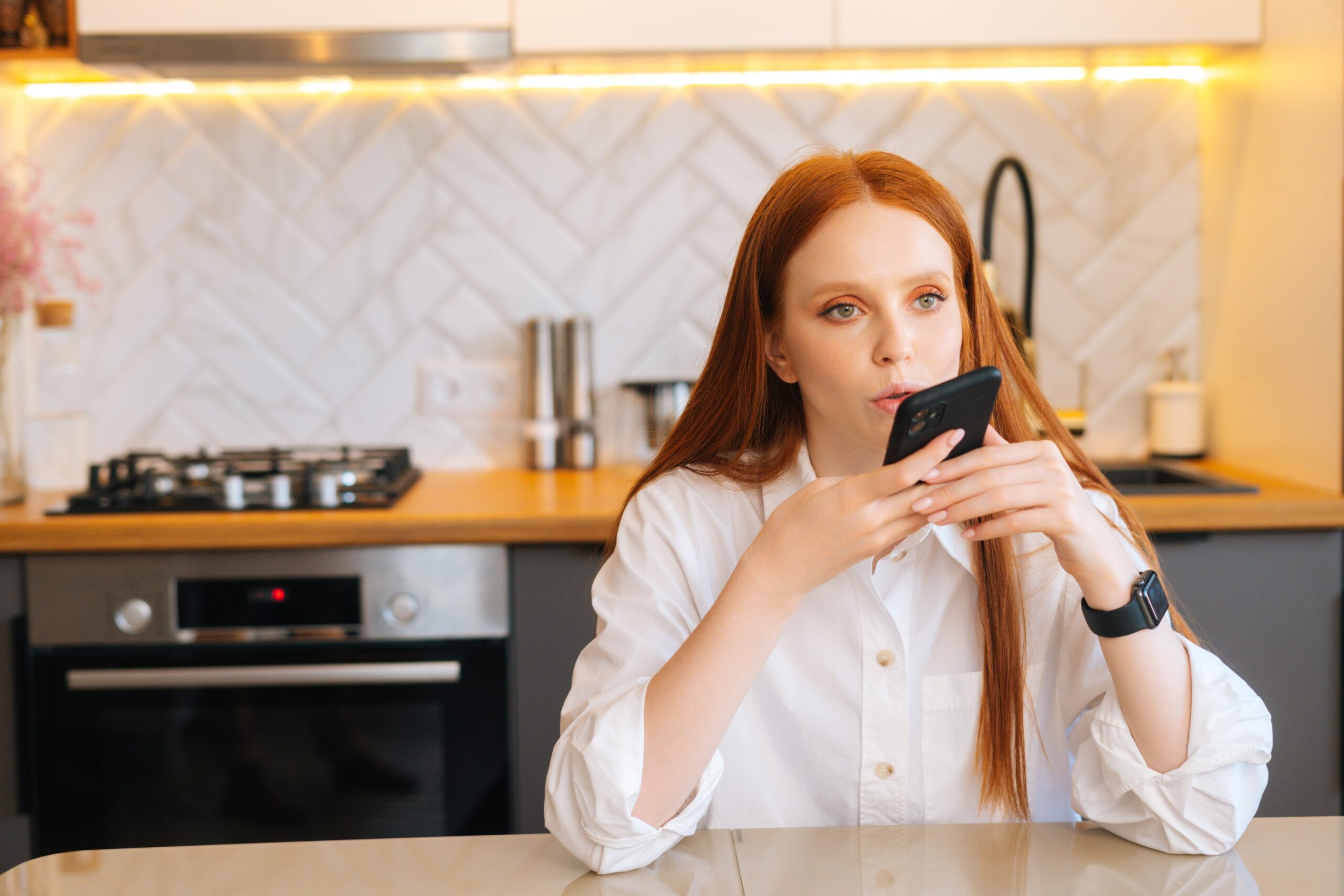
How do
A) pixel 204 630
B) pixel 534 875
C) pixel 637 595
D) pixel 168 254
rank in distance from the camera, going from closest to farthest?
pixel 534 875 → pixel 637 595 → pixel 204 630 → pixel 168 254

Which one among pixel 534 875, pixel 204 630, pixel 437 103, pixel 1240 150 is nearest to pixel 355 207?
pixel 437 103

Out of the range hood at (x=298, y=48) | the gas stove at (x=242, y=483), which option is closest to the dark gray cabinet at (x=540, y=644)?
the gas stove at (x=242, y=483)

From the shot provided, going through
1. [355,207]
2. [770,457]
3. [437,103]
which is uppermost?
[437,103]

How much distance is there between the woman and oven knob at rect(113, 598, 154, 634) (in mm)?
962

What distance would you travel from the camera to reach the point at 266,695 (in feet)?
6.01

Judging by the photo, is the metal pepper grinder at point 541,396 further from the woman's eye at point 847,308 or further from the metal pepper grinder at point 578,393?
the woman's eye at point 847,308

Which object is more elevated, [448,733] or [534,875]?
[534,875]

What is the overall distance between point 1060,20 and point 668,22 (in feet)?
2.23

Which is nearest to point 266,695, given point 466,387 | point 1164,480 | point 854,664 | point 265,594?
point 265,594

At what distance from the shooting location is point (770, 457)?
119 cm

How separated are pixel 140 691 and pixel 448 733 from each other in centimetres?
48

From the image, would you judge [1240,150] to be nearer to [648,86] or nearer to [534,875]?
[648,86]

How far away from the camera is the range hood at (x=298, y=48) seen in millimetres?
2008

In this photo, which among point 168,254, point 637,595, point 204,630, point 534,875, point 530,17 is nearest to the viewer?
point 534,875
